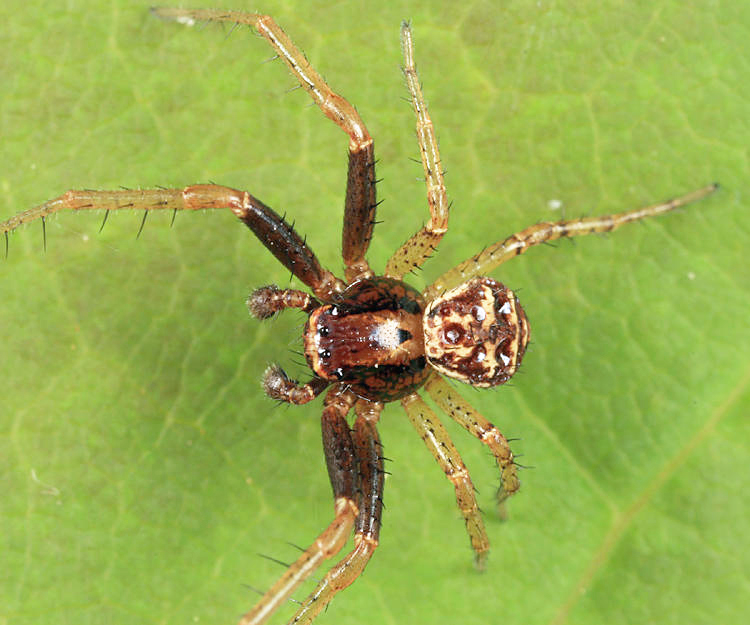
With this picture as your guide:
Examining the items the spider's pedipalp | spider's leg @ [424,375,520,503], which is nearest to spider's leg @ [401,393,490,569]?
spider's leg @ [424,375,520,503]

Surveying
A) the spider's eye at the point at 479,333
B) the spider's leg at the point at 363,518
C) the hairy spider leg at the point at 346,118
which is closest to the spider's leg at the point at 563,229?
the spider's eye at the point at 479,333

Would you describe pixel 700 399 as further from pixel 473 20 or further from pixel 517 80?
pixel 473 20

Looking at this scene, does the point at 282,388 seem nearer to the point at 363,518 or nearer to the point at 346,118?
the point at 363,518

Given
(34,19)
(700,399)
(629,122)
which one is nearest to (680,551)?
(700,399)

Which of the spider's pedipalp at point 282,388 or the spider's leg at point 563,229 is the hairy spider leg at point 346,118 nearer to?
the spider's leg at point 563,229

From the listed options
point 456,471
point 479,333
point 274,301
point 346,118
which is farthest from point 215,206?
point 456,471

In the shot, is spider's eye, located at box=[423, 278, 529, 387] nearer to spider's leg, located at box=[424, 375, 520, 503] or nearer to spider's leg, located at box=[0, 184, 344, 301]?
spider's leg, located at box=[424, 375, 520, 503]
